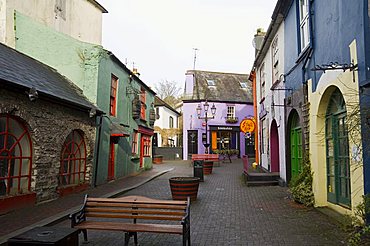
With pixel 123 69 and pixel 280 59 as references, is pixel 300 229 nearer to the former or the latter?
pixel 280 59

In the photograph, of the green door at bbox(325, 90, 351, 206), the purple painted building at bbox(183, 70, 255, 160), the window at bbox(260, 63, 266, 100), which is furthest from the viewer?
the purple painted building at bbox(183, 70, 255, 160)

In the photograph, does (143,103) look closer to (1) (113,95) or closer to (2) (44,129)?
(1) (113,95)

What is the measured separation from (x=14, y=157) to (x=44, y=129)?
110cm

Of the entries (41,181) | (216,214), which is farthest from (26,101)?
(216,214)

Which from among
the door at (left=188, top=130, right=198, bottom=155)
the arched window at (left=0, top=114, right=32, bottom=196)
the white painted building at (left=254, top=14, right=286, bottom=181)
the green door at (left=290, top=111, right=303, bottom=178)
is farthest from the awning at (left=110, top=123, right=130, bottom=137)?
the door at (left=188, top=130, right=198, bottom=155)

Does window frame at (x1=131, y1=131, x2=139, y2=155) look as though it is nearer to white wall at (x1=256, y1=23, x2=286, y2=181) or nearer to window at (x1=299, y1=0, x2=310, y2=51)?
white wall at (x1=256, y1=23, x2=286, y2=181)

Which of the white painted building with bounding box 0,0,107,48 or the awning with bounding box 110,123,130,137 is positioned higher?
the white painted building with bounding box 0,0,107,48

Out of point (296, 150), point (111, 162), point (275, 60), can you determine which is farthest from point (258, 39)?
point (111, 162)

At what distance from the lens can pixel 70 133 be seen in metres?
10.5

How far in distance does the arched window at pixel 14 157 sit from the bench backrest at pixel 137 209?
11.9ft

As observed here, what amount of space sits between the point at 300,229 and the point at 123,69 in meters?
11.7

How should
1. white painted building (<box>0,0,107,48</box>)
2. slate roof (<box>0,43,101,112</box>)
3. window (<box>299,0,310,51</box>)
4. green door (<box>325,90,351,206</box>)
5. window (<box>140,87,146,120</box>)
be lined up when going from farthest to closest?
window (<box>140,87,146,120</box>), white painted building (<box>0,0,107,48</box>), window (<box>299,0,310,51</box>), slate roof (<box>0,43,101,112</box>), green door (<box>325,90,351,206</box>)

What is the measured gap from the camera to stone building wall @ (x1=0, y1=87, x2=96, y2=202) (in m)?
7.84

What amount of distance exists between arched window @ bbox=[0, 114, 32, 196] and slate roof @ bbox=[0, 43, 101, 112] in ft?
3.05
